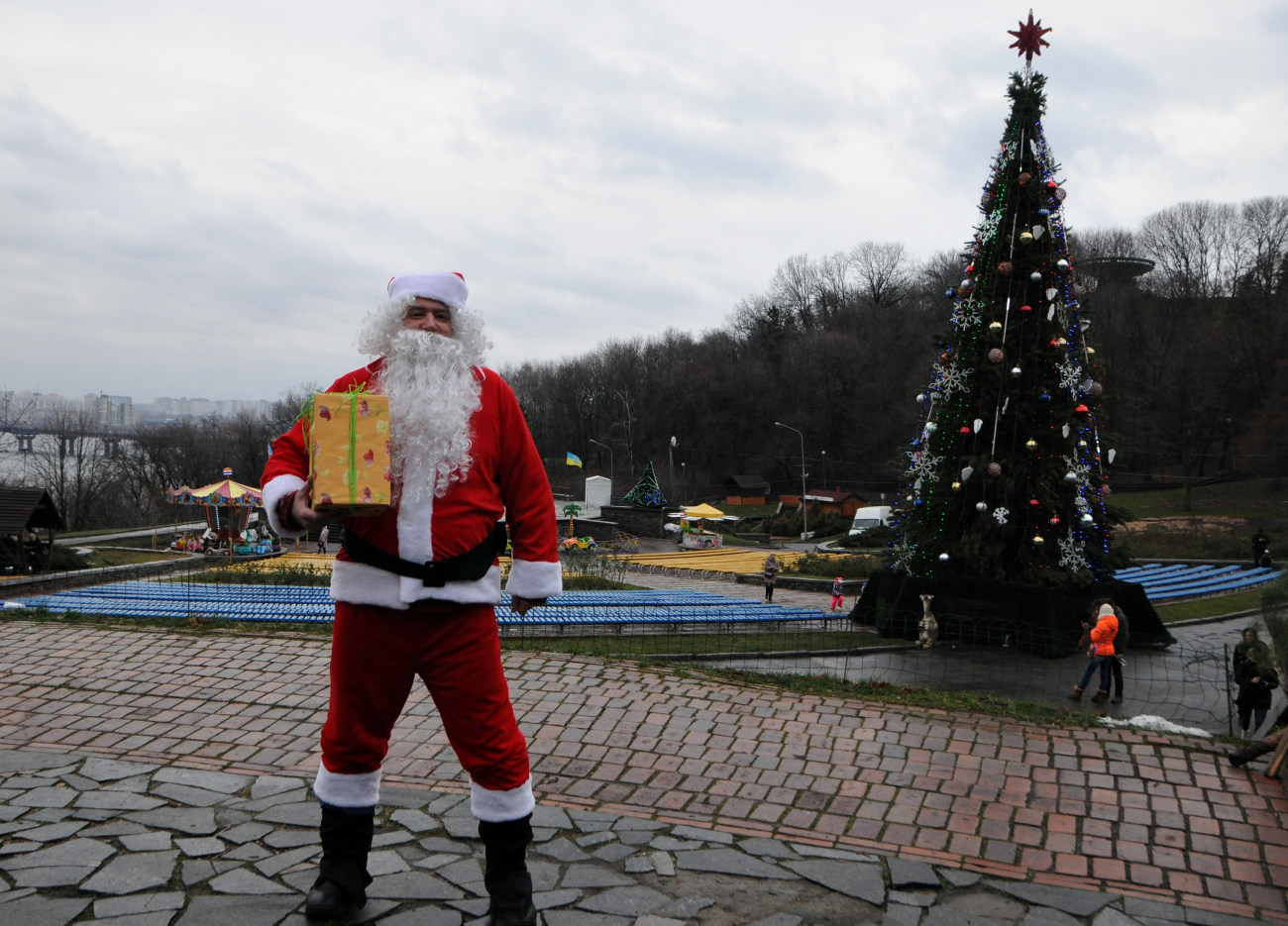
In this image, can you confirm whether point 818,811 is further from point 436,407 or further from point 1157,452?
point 1157,452

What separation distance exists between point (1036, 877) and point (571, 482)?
222 ft

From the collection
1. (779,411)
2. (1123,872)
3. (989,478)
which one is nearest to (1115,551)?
(989,478)

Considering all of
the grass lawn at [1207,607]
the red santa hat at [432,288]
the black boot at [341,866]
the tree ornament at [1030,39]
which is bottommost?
the grass lawn at [1207,607]

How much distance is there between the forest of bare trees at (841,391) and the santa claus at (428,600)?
3934 cm

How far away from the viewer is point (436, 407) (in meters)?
3.13

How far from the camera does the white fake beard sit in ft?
10.2

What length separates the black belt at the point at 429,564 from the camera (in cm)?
301

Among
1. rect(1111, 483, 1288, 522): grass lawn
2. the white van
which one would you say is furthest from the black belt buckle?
rect(1111, 483, 1288, 522): grass lawn

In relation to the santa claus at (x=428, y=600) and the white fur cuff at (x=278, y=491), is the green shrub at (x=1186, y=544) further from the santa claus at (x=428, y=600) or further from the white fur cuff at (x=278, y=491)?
the white fur cuff at (x=278, y=491)

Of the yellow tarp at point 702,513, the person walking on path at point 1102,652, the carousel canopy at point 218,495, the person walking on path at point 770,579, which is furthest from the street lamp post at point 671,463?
the person walking on path at point 1102,652

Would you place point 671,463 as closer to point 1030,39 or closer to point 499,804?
point 1030,39

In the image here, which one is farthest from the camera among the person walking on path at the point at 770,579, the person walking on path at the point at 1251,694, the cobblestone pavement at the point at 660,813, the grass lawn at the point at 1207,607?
the person walking on path at the point at 770,579

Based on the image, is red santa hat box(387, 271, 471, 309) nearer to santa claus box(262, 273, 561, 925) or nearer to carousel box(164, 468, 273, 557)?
santa claus box(262, 273, 561, 925)

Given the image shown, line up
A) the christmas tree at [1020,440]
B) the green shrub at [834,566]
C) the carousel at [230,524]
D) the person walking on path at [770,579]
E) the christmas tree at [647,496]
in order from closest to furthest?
the christmas tree at [1020,440] → the person walking on path at [770,579] → the green shrub at [834,566] → the carousel at [230,524] → the christmas tree at [647,496]
